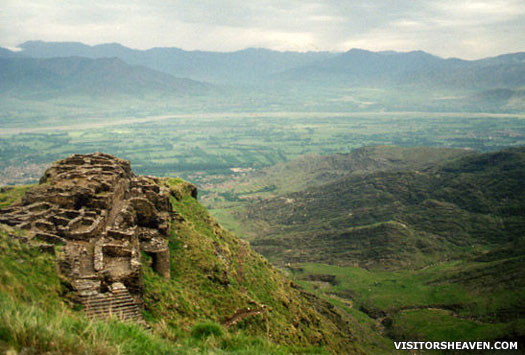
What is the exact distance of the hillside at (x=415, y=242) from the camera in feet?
230

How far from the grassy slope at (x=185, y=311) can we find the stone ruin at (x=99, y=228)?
50.6 inches

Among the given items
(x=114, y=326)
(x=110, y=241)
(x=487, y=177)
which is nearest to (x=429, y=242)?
(x=487, y=177)

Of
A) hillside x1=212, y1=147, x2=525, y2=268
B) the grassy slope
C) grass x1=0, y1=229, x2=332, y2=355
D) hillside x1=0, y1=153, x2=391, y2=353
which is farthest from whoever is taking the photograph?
hillside x1=212, y1=147, x2=525, y2=268

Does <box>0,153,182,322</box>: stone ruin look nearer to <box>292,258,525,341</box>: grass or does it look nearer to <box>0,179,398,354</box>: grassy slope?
<box>0,179,398,354</box>: grassy slope

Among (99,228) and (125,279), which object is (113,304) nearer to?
(125,279)

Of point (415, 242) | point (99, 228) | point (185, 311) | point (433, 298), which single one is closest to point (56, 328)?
point (185, 311)

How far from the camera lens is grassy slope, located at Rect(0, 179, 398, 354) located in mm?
8882

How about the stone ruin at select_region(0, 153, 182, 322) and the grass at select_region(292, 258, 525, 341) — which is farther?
the grass at select_region(292, 258, 525, 341)

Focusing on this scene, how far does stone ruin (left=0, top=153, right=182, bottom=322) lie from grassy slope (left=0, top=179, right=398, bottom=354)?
128cm

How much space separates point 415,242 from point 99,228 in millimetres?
100588

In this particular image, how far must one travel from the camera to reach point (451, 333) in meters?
61.8

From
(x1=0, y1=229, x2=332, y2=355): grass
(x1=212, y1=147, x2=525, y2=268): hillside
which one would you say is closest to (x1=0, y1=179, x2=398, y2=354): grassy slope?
(x1=0, y1=229, x2=332, y2=355): grass

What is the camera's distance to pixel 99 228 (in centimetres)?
2469

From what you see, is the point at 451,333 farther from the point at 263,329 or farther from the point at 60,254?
the point at 60,254
